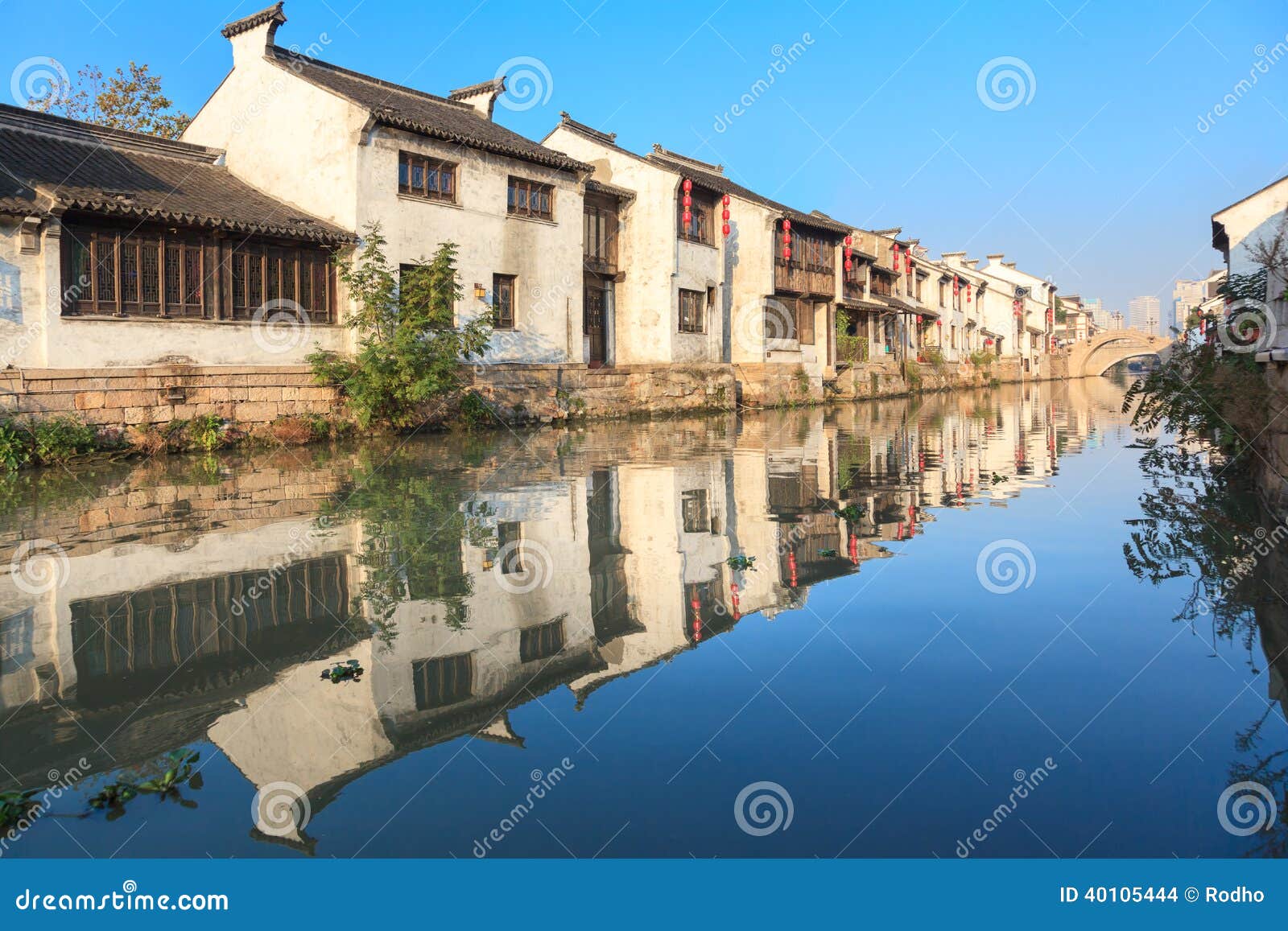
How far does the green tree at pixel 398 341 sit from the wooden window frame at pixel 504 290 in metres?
2.07

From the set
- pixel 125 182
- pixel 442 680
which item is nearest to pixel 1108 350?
pixel 125 182

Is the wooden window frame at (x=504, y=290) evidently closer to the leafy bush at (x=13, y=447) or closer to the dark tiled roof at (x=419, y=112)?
the dark tiled roof at (x=419, y=112)

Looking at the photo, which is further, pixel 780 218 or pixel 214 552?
pixel 780 218

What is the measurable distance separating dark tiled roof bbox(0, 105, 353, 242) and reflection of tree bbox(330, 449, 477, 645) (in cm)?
642

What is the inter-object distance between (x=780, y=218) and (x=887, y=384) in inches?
428

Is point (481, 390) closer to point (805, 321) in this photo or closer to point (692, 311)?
point (692, 311)

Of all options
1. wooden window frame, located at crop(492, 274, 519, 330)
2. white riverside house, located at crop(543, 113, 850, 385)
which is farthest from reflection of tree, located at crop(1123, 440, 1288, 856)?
white riverside house, located at crop(543, 113, 850, 385)

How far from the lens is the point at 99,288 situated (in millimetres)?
15266

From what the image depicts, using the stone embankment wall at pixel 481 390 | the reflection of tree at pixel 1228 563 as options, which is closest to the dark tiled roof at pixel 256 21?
the stone embankment wall at pixel 481 390

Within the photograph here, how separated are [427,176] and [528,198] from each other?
9.78 feet

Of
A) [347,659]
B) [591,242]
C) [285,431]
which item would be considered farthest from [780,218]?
[347,659]

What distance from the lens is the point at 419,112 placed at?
2134 cm

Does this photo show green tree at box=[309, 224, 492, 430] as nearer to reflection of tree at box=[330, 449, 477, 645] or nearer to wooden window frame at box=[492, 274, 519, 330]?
wooden window frame at box=[492, 274, 519, 330]

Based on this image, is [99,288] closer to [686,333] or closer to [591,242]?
[591,242]
